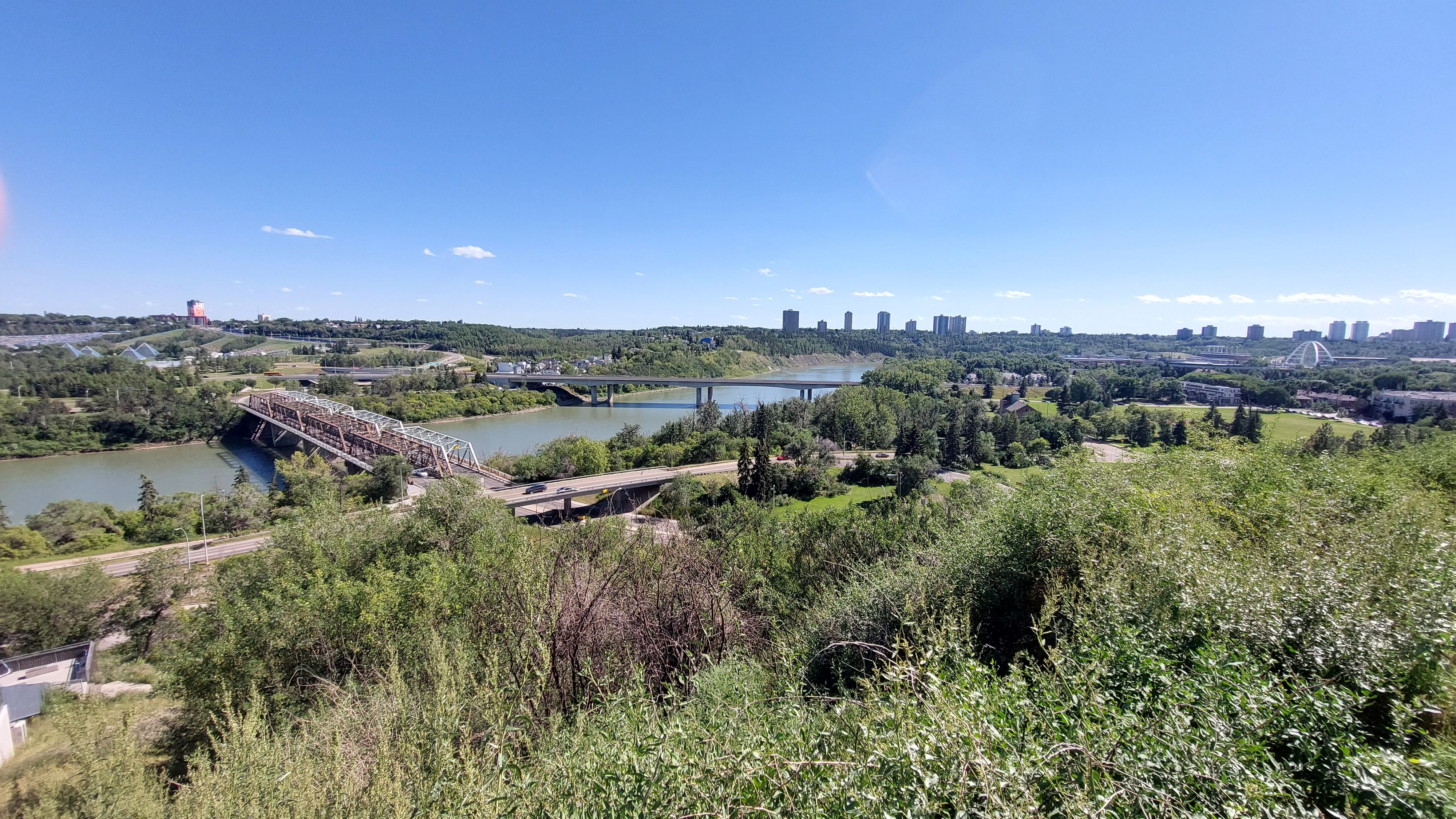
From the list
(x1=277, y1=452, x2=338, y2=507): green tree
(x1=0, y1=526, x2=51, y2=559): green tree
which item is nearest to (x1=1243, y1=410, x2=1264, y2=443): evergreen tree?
(x1=277, y1=452, x2=338, y2=507): green tree

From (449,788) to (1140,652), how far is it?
3.19 metres

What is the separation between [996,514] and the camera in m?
5.50

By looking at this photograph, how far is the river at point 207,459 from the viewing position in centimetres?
2319

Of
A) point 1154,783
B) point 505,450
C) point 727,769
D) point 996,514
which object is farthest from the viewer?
point 505,450

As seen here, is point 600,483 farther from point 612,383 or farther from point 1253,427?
point 1253,427

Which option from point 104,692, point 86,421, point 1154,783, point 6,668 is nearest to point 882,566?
point 1154,783

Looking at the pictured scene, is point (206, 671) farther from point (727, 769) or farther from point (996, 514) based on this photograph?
point (996, 514)

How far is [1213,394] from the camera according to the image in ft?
159

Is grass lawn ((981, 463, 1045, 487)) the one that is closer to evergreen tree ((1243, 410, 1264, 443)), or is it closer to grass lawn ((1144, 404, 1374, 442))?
grass lawn ((1144, 404, 1374, 442))

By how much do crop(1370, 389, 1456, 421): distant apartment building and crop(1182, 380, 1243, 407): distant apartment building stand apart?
728cm

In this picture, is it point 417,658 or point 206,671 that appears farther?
point 206,671

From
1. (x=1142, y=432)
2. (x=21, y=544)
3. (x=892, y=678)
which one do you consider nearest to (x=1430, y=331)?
(x=1142, y=432)

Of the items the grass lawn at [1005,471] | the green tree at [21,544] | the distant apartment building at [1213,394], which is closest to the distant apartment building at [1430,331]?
the distant apartment building at [1213,394]

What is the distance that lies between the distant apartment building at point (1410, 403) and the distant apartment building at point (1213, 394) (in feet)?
23.9
